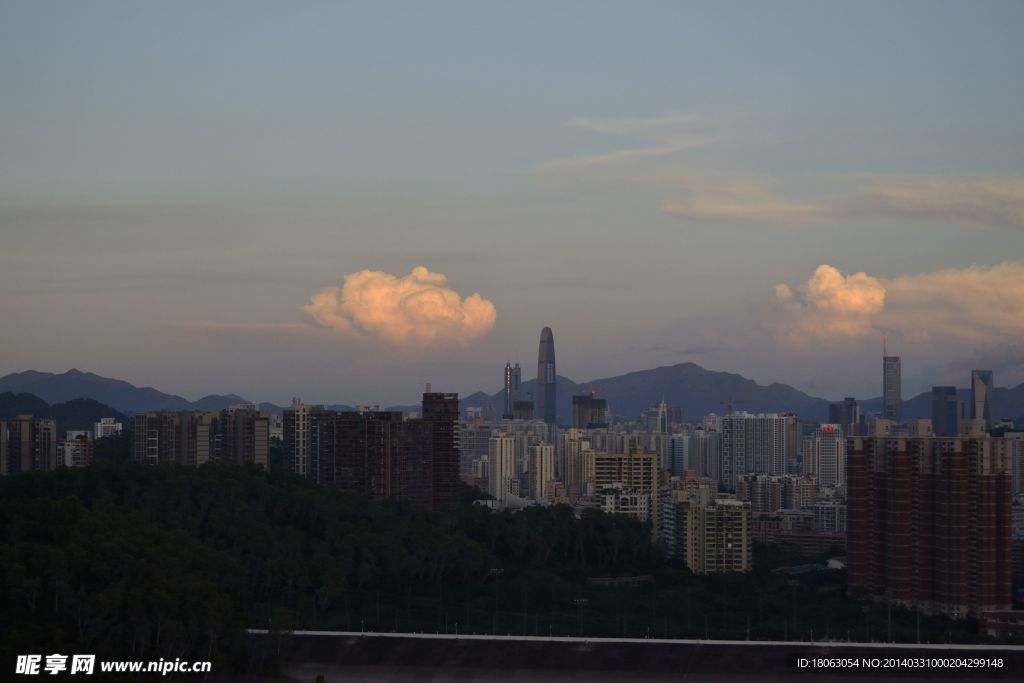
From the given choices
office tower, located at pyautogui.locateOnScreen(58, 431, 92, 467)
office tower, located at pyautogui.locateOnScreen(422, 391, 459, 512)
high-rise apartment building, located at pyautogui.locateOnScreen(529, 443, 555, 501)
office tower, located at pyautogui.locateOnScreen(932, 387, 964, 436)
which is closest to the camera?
office tower, located at pyautogui.locateOnScreen(422, 391, 459, 512)

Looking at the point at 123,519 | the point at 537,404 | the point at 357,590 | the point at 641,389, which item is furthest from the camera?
the point at 641,389

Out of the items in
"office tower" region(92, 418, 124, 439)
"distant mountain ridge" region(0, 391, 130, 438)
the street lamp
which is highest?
"distant mountain ridge" region(0, 391, 130, 438)

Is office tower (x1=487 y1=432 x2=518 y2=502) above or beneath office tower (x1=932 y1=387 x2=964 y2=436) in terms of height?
beneath

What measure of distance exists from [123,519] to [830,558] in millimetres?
20763

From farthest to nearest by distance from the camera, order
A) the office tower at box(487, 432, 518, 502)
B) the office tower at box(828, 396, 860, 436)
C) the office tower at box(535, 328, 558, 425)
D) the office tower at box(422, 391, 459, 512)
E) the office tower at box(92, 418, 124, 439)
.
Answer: the office tower at box(535, 328, 558, 425) < the office tower at box(828, 396, 860, 436) < the office tower at box(487, 432, 518, 502) < the office tower at box(92, 418, 124, 439) < the office tower at box(422, 391, 459, 512)

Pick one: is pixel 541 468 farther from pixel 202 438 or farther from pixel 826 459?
pixel 202 438

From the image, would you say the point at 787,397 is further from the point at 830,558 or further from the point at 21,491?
the point at 21,491

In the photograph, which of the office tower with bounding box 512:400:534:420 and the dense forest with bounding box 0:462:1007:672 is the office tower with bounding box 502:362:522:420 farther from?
the dense forest with bounding box 0:462:1007:672

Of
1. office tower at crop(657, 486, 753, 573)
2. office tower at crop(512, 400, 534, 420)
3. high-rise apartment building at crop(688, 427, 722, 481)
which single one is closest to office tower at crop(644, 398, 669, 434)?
office tower at crop(512, 400, 534, 420)

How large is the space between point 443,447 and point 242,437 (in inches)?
229

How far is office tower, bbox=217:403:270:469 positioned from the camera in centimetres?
4453

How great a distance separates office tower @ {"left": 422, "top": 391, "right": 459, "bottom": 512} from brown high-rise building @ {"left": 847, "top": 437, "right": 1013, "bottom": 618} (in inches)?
493

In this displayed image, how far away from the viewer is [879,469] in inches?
1277

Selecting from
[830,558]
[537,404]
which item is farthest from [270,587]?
[537,404]
